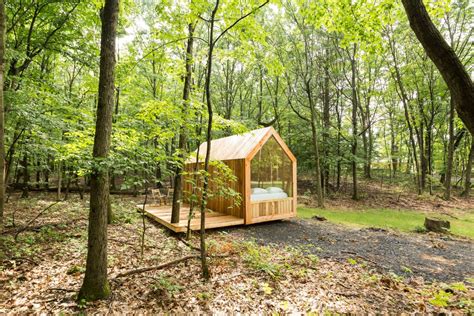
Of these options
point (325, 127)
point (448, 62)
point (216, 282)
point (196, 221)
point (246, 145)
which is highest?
point (325, 127)

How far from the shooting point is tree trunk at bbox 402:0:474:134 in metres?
2.22

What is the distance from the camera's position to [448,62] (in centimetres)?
231

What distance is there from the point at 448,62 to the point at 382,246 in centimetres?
508

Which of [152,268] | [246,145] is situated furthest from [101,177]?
[246,145]

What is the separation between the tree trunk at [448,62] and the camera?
2223 millimetres

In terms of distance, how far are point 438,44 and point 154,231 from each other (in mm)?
6863

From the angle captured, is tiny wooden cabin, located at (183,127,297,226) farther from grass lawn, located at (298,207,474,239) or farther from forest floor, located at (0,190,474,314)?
forest floor, located at (0,190,474,314)

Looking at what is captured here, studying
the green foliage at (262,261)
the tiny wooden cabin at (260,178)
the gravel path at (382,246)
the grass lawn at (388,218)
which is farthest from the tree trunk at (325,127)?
the green foliage at (262,261)

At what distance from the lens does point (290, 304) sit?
3064mm

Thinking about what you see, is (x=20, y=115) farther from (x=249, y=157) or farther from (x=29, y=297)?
(x=249, y=157)

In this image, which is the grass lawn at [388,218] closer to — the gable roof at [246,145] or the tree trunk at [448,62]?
the gable roof at [246,145]

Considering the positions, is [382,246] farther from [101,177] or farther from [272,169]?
[101,177]

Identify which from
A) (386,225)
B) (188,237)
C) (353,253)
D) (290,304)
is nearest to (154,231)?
(188,237)

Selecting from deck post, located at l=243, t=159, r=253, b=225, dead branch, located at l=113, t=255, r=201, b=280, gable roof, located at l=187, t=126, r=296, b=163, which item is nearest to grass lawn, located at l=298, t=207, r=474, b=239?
deck post, located at l=243, t=159, r=253, b=225
